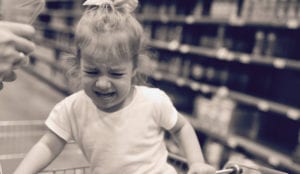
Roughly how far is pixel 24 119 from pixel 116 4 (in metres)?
3.19

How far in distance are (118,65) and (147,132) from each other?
0.28m

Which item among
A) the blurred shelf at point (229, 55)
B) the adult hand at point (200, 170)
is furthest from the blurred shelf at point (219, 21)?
the adult hand at point (200, 170)

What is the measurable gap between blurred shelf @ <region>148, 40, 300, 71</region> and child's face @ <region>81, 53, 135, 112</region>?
165 cm

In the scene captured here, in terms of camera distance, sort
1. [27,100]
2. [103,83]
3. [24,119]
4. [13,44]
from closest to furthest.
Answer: [13,44]
[103,83]
[24,119]
[27,100]

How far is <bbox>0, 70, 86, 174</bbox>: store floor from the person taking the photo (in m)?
1.41

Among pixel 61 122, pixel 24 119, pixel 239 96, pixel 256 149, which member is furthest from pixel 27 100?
pixel 61 122

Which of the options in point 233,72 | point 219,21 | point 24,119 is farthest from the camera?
point 24,119

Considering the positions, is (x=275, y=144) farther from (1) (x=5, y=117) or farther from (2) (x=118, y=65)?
(1) (x=5, y=117)

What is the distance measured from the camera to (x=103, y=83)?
105cm

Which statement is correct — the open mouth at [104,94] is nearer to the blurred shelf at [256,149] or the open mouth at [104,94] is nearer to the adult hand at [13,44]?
the adult hand at [13,44]

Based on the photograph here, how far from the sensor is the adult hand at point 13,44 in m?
0.75

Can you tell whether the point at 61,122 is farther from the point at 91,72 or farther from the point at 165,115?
the point at 165,115

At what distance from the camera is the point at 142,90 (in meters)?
1.29

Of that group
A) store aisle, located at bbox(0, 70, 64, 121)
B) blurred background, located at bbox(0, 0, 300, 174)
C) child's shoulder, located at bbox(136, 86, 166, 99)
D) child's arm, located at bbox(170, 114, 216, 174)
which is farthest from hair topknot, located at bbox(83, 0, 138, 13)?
store aisle, located at bbox(0, 70, 64, 121)
